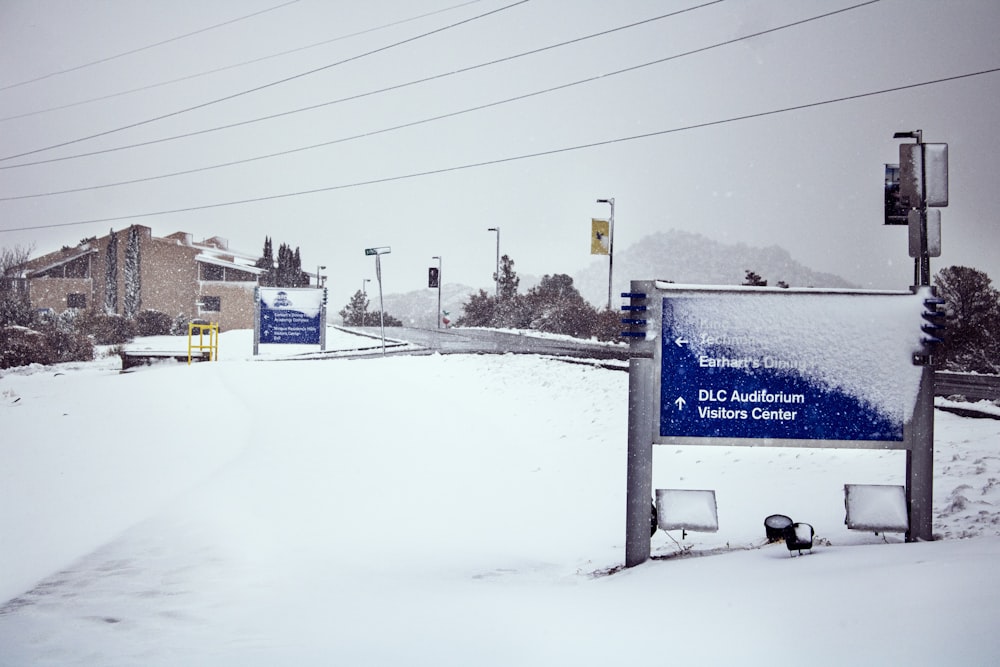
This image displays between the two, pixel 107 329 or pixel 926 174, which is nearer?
pixel 926 174

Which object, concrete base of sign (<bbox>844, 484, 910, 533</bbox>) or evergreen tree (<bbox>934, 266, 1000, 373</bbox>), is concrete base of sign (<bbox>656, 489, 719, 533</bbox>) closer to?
concrete base of sign (<bbox>844, 484, 910, 533</bbox>)

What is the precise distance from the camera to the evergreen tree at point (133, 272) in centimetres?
5831

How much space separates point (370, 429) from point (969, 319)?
3127cm

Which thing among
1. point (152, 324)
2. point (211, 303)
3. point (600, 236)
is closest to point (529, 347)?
point (600, 236)

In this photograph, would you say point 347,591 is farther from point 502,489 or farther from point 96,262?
point 96,262

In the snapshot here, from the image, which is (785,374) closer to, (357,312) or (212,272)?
(212,272)

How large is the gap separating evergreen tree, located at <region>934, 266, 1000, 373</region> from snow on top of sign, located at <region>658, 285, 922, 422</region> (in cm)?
2620

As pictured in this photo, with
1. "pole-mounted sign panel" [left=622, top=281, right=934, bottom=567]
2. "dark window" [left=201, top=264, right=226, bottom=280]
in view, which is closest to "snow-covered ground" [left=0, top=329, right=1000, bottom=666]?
"pole-mounted sign panel" [left=622, top=281, right=934, bottom=567]

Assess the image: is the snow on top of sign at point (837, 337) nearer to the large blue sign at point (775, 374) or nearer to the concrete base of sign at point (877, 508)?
the large blue sign at point (775, 374)

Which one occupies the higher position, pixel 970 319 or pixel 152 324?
pixel 970 319

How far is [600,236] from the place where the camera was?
1528 inches

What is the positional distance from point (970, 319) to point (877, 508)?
3286 cm

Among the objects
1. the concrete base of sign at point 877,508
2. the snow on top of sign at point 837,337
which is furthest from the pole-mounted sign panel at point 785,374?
the concrete base of sign at point 877,508

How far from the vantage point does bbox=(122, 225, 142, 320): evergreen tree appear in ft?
191
